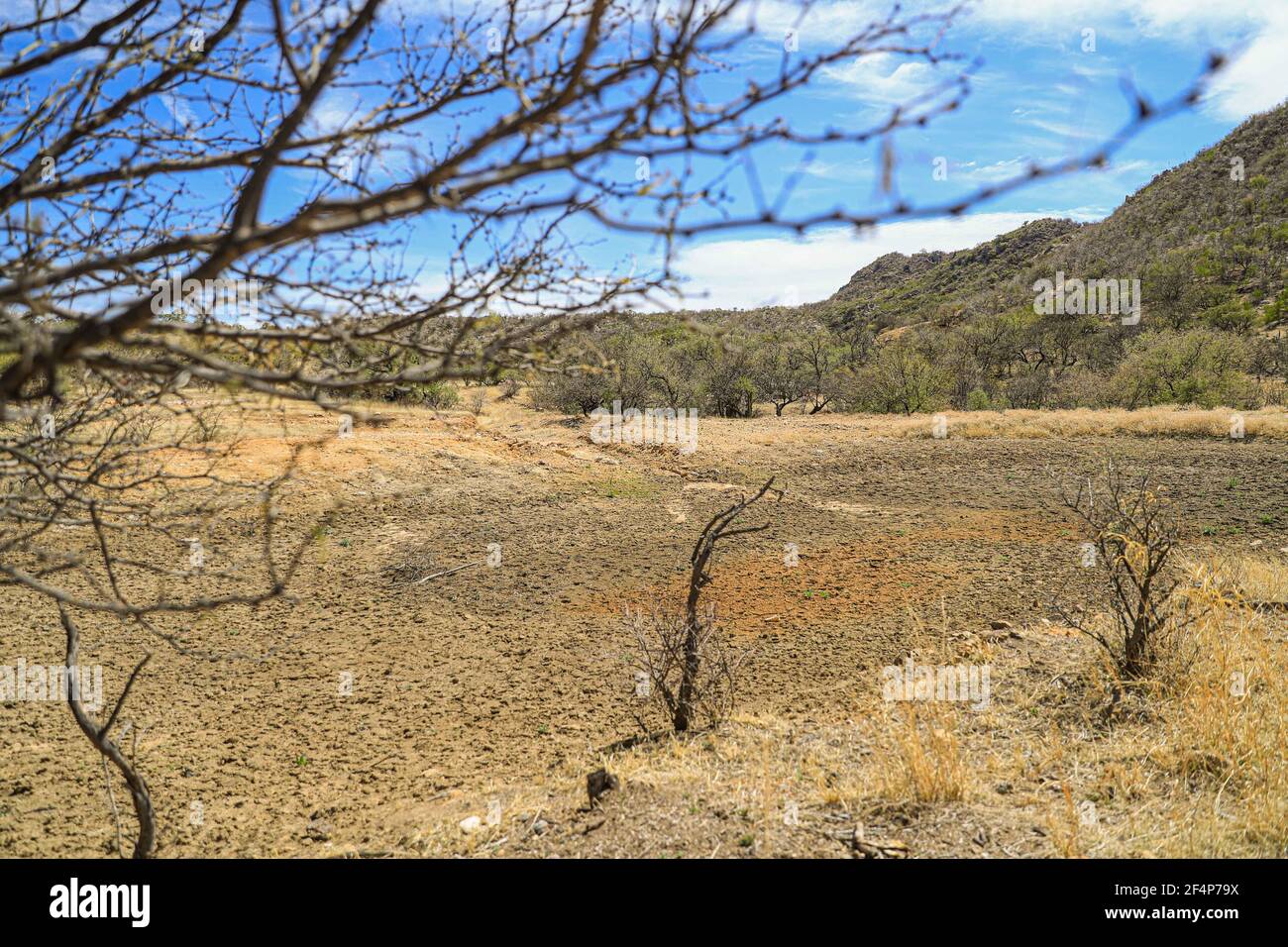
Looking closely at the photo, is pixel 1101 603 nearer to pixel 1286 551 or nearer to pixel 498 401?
pixel 1286 551

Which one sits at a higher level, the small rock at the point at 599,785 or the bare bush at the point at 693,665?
the bare bush at the point at 693,665

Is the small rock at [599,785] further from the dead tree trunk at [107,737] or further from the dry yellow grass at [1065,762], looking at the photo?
the dead tree trunk at [107,737]

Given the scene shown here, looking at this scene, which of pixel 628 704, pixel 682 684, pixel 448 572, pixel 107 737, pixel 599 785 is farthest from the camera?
pixel 448 572

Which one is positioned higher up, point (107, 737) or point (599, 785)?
point (107, 737)

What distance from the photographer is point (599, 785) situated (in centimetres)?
379

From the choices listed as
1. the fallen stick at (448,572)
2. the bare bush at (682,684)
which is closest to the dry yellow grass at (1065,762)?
the bare bush at (682,684)

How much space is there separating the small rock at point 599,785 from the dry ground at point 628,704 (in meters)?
0.08

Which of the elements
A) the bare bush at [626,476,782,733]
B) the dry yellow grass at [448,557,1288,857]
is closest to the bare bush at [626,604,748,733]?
the bare bush at [626,476,782,733]

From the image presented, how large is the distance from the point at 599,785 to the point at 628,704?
1600mm

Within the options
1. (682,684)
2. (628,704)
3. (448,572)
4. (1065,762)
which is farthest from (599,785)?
(448,572)

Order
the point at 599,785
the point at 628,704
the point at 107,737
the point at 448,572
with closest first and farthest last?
the point at 107,737 → the point at 599,785 → the point at 628,704 → the point at 448,572

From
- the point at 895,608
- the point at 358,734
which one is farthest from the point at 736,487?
the point at 358,734

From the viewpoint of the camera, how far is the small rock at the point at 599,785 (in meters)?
3.75

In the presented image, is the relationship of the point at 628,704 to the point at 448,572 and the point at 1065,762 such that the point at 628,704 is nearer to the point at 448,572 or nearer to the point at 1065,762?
the point at 1065,762
